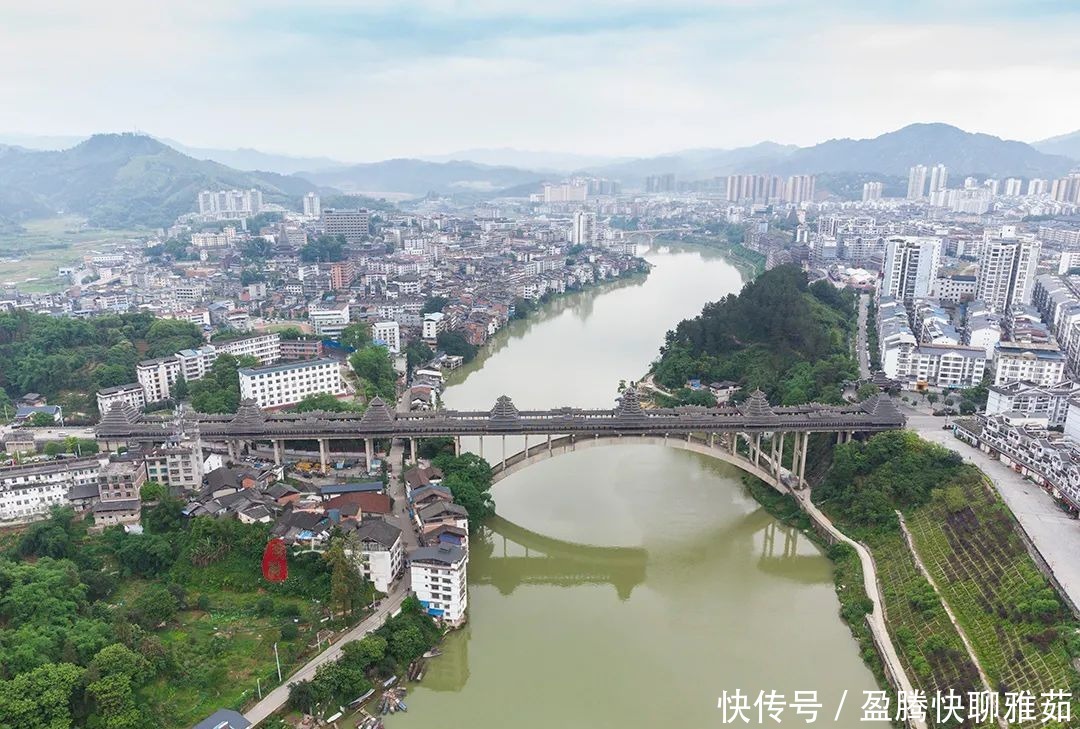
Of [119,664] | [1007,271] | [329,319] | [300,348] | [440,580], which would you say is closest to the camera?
[119,664]

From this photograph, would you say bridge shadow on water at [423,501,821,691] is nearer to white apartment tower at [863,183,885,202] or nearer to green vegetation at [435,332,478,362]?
green vegetation at [435,332,478,362]

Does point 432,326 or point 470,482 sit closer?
point 470,482

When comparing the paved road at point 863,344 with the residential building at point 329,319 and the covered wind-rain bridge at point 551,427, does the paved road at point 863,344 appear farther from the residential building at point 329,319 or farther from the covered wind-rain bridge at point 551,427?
the residential building at point 329,319

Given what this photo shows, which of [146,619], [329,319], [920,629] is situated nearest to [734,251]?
[329,319]

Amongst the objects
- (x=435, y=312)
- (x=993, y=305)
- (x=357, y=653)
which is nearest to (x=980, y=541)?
(x=357, y=653)

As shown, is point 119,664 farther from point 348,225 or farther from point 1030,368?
point 348,225

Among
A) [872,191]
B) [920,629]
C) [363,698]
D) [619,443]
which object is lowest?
[363,698]

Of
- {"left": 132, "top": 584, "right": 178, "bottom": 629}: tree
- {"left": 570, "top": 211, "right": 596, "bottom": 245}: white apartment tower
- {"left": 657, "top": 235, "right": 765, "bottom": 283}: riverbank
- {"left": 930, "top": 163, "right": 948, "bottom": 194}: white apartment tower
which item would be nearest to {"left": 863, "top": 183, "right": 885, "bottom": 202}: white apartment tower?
{"left": 930, "top": 163, "right": 948, "bottom": 194}: white apartment tower
